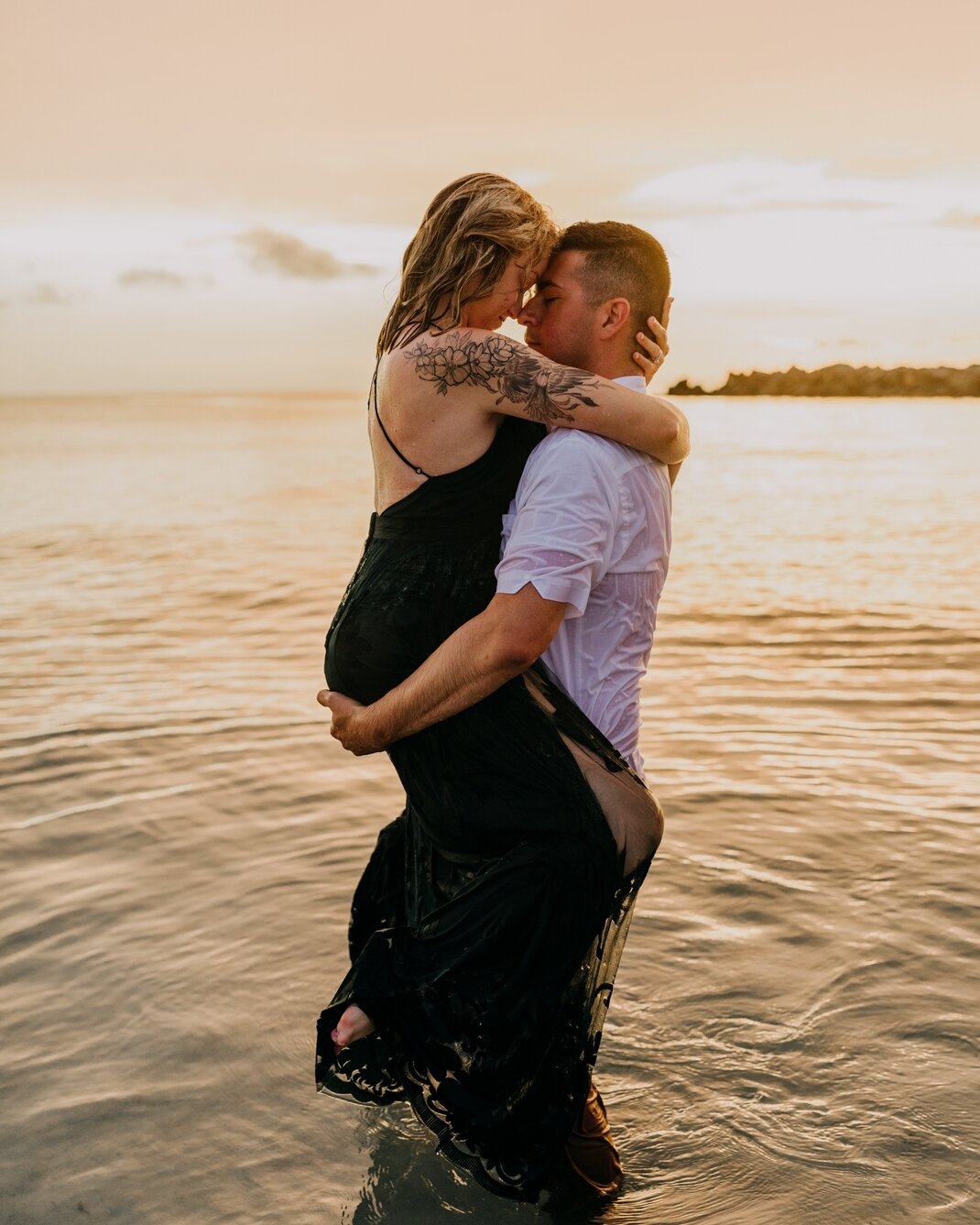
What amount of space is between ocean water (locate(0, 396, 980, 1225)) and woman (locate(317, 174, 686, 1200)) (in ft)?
2.31

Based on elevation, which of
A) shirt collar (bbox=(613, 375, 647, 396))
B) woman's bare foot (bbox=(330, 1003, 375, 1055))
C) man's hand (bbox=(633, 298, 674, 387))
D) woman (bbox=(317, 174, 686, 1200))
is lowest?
woman's bare foot (bbox=(330, 1003, 375, 1055))

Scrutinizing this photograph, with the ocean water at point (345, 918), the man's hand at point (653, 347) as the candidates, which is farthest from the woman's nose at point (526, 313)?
the ocean water at point (345, 918)

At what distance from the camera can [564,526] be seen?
9.94 feet

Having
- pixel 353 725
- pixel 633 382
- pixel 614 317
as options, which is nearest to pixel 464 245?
pixel 614 317

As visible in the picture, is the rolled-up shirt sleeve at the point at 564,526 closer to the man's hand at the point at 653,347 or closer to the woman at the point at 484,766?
the woman at the point at 484,766

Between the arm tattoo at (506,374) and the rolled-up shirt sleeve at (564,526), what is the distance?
9 centimetres

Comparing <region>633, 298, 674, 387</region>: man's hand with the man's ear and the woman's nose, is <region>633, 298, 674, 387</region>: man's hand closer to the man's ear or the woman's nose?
the man's ear

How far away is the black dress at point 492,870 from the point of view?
3268 millimetres

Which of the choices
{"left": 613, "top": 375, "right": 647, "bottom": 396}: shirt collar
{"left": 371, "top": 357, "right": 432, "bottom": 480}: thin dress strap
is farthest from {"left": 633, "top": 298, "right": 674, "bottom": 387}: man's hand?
{"left": 371, "top": 357, "right": 432, "bottom": 480}: thin dress strap

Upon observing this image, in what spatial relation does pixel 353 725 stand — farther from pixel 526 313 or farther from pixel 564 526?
pixel 526 313

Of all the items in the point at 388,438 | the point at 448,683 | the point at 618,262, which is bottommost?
the point at 448,683

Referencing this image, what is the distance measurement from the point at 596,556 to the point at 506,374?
1.78 ft

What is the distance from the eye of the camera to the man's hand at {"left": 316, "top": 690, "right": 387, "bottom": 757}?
11.2 feet

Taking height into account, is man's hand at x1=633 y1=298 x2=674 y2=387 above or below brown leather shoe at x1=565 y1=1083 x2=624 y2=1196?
above
